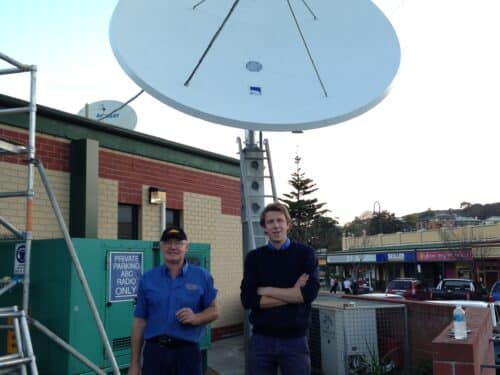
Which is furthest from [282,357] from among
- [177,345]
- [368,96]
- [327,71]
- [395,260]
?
[395,260]

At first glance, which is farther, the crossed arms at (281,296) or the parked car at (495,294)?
the parked car at (495,294)

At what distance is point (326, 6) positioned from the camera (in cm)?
903

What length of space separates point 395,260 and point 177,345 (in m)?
44.6

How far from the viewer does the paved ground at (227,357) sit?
1004cm

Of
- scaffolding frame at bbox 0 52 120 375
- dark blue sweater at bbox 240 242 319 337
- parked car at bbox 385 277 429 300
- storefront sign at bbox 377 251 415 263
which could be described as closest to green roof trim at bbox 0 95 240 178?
scaffolding frame at bbox 0 52 120 375

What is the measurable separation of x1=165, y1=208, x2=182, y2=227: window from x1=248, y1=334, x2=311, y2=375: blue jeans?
29.1 ft

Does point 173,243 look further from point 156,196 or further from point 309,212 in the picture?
point 309,212

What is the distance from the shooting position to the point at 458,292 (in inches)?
963

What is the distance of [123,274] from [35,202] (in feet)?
9.78

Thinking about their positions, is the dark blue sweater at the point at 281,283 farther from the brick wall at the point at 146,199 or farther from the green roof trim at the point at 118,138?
the green roof trim at the point at 118,138

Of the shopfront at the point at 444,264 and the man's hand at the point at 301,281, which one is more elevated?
the man's hand at the point at 301,281

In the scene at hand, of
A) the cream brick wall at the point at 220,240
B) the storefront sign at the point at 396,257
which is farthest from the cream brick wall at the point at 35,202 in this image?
the storefront sign at the point at 396,257

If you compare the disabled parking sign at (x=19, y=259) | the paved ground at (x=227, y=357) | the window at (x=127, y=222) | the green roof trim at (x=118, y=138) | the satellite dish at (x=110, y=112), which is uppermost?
the satellite dish at (x=110, y=112)

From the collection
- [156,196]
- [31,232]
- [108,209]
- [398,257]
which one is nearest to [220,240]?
[156,196]
